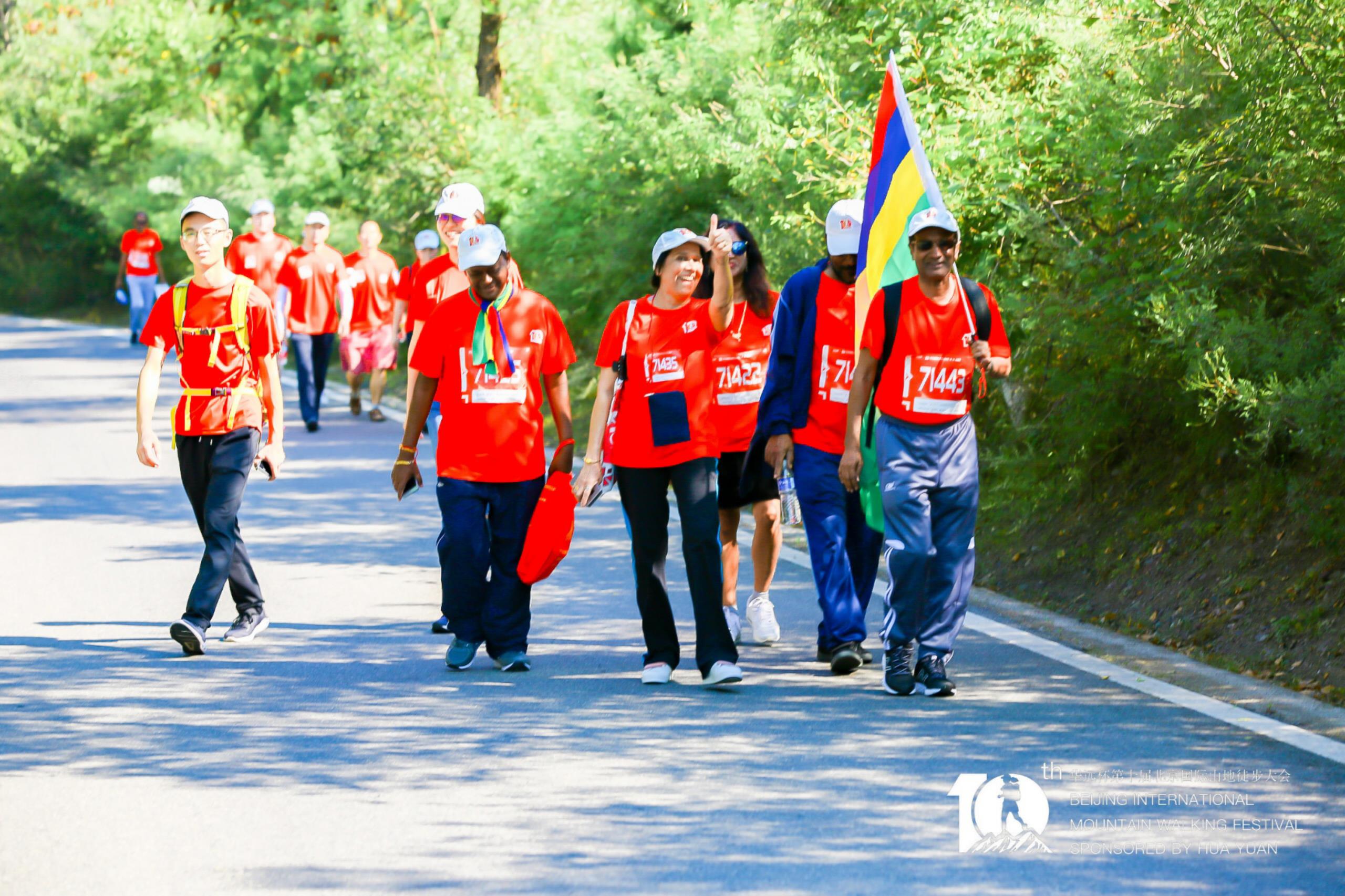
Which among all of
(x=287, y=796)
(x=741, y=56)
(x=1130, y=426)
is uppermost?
(x=741, y=56)

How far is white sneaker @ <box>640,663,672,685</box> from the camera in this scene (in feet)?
24.1

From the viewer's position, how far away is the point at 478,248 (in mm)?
7316

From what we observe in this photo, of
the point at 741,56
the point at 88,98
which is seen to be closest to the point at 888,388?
the point at 741,56

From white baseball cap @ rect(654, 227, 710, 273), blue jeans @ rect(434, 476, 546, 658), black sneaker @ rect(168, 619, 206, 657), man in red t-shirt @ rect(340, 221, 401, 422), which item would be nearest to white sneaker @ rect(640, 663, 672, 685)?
blue jeans @ rect(434, 476, 546, 658)

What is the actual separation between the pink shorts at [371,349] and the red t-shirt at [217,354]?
346 inches

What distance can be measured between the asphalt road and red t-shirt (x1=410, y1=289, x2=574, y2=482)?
0.90 metres

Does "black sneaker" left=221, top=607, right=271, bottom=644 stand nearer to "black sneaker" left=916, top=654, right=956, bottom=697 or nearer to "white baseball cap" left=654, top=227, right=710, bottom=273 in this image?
"white baseball cap" left=654, top=227, right=710, bottom=273

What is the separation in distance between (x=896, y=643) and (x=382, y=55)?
20511 mm

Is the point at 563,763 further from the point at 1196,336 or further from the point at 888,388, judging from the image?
the point at 1196,336

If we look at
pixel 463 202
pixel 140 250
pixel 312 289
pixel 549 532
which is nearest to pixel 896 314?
pixel 549 532

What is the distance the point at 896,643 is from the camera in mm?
7102

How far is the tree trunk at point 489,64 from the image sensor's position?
25.2 metres

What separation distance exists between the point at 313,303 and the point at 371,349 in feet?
2.44

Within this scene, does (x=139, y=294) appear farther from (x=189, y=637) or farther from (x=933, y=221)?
(x=933, y=221)
